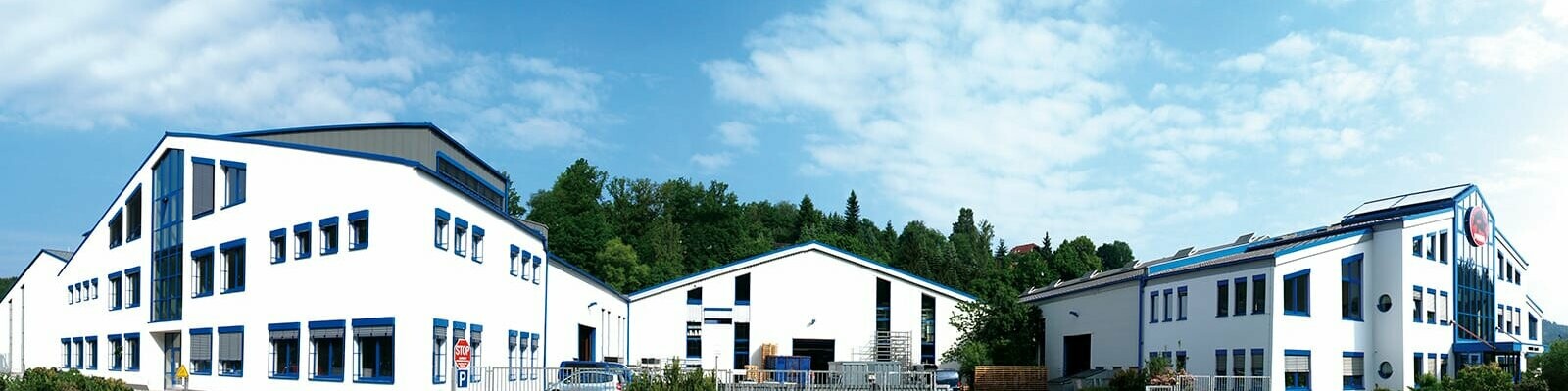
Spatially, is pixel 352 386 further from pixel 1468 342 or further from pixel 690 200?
pixel 690 200

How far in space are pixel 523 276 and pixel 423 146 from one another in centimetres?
576

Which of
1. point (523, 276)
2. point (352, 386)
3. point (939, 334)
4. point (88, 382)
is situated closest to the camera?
point (88, 382)

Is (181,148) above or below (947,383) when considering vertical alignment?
above

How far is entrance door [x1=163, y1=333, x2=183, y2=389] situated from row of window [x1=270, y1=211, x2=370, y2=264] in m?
9.29

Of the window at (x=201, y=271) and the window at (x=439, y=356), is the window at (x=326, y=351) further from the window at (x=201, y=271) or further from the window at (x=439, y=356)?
the window at (x=201, y=271)

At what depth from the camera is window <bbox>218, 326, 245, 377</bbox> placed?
123 ft

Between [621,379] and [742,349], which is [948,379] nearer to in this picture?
[742,349]

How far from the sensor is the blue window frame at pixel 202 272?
3962 cm

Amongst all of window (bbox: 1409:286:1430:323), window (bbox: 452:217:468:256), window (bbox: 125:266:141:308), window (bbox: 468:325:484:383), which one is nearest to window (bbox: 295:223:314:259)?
window (bbox: 452:217:468:256)

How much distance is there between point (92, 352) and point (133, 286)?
581cm

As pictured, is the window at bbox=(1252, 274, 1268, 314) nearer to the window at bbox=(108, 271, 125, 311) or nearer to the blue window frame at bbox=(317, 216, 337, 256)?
the blue window frame at bbox=(317, 216, 337, 256)

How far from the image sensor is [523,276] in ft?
142

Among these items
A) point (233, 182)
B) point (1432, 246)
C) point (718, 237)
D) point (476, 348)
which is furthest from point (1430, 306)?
point (718, 237)

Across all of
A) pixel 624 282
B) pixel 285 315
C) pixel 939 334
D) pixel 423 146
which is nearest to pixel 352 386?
pixel 285 315
